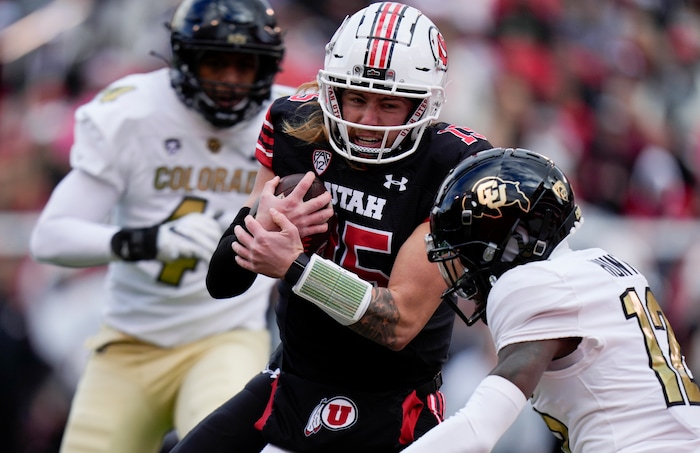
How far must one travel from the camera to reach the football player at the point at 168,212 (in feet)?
13.9

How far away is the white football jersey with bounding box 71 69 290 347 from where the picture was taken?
4395 millimetres

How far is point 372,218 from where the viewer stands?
3.11m

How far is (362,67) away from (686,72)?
6.61 meters

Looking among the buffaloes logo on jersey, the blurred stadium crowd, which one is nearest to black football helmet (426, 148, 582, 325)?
the buffaloes logo on jersey

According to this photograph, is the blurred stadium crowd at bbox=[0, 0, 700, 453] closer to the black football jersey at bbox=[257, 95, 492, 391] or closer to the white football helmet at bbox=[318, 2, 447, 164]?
the black football jersey at bbox=[257, 95, 492, 391]

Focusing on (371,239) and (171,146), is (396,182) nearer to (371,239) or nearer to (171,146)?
(371,239)

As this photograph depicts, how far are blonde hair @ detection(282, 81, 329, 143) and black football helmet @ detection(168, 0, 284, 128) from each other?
1.15 meters

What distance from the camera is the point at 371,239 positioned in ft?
10.2

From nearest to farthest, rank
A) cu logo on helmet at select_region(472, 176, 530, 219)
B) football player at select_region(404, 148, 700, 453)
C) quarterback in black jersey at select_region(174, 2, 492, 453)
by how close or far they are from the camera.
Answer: football player at select_region(404, 148, 700, 453), cu logo on helmet at select_region(472, 176, 530, 219), quarterback in black jersey at select_region(174, 2, 492, 453)

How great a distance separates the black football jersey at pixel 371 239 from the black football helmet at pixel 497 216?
1.40 feet

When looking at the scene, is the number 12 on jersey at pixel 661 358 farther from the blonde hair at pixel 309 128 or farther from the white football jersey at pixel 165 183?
the white football jersey at pixel 165 183

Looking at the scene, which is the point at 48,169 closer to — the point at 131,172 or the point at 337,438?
the point at 131,172

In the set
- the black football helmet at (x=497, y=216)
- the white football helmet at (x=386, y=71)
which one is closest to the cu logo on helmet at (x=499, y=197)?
the black football helmet at (x=497, y=216)

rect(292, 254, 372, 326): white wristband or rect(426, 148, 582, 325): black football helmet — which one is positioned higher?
rect(426, 148, 582, 325): black football helmet
